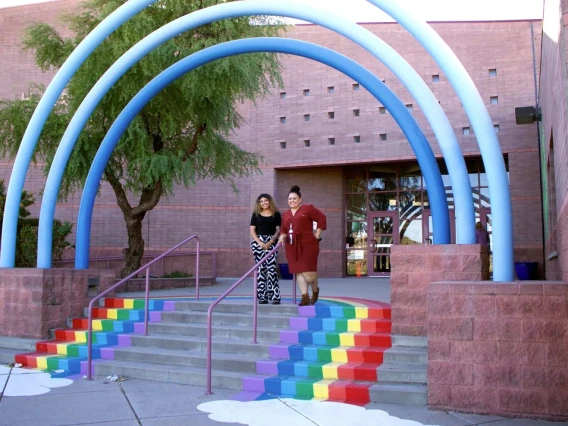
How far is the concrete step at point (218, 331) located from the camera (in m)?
7.46

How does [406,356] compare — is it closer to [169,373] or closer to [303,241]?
[303,241]

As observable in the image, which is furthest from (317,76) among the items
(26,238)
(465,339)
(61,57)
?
(465,339)

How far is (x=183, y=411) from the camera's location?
5516 millimetres

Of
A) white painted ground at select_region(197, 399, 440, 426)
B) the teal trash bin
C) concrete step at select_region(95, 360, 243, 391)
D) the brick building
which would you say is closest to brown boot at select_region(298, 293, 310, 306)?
concrete step at select_region(95, 360, 243, 391)

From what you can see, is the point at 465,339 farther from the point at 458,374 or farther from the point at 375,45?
the point at 375,45

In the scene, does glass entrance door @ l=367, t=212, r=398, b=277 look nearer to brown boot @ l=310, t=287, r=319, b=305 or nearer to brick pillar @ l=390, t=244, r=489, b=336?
brown boot @ l=310, t=287, r=319, b=305

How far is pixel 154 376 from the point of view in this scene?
22.5 ft

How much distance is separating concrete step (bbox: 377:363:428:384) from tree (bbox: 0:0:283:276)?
7.63 metres

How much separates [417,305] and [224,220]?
13.8m

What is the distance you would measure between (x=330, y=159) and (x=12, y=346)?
12.5 metres

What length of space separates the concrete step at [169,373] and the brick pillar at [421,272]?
1.96 meters

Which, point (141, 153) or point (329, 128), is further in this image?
point (329, 128)

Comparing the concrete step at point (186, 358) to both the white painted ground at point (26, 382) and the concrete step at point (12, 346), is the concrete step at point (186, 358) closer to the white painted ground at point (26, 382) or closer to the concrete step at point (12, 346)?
the white painted ground at point (26, 382)

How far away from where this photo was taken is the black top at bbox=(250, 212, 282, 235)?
344 inches
